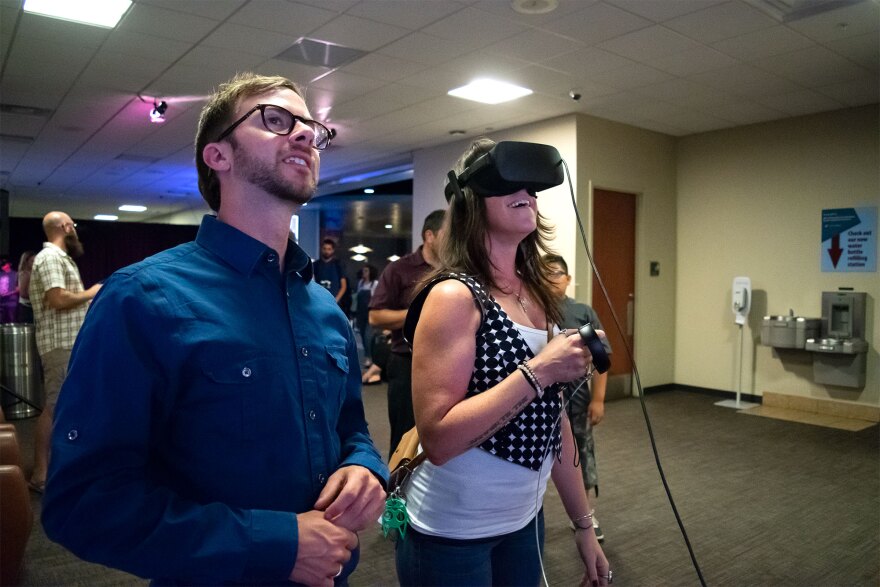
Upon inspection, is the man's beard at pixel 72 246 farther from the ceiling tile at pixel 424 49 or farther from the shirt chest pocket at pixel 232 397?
the shirt chest pocket at pixel 232 397

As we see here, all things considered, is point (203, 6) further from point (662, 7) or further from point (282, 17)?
point (662, 7)

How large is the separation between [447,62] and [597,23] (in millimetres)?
1269

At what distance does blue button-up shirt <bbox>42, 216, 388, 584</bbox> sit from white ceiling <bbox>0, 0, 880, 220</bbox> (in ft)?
11.0

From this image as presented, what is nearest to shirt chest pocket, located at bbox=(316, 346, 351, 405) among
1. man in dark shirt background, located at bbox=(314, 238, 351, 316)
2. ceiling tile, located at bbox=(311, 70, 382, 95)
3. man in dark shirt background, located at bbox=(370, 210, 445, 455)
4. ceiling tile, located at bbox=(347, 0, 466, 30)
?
man in dark shirt background, located at bbox=(370, 210, 445, 455)

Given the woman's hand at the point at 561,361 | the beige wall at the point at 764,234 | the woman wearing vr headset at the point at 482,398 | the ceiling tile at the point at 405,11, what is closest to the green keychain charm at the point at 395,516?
the woman wearing vr headset at the point at 482,398

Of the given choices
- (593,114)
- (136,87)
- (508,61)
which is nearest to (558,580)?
(508,61)

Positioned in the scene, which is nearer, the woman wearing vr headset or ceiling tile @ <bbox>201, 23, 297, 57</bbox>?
the woman wearing vr headset

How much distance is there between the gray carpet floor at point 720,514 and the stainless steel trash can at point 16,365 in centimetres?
31

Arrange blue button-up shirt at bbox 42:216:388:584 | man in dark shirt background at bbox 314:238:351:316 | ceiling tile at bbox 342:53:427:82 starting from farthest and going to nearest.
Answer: man in dark shirt background at bbox 314:238:351:316 → ceiling tile at bbox 342:53:427:82 → blue button-up shirt at bbox 42:216:388:584

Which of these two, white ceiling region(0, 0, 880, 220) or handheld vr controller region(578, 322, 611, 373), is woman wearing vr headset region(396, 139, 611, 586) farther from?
white ceiling region(0, 0, 880, 220)

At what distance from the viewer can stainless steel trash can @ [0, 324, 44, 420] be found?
5.73m

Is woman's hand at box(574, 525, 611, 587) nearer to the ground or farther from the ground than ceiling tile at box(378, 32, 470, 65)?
nearer to the ground

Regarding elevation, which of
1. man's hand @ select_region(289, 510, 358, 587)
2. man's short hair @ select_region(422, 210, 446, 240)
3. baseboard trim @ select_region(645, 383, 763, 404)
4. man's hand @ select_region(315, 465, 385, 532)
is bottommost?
baseboard trim @ select_region(645, 383, 763, 404)

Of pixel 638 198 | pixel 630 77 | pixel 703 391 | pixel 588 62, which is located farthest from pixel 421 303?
pixel 703 391
